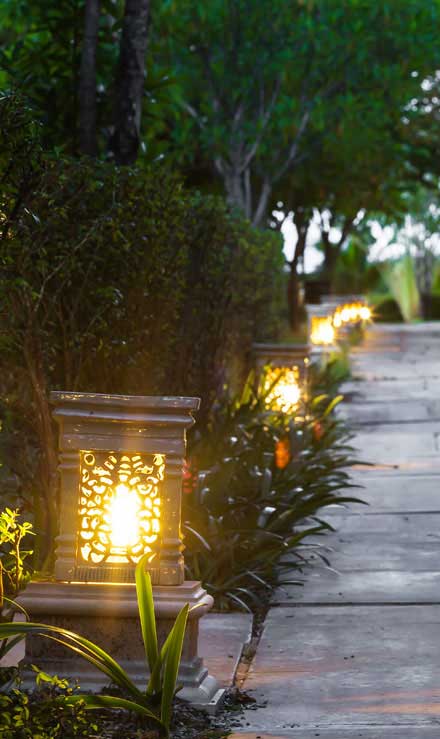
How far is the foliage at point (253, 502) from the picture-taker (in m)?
8.52

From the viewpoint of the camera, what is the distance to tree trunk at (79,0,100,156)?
11500 mm

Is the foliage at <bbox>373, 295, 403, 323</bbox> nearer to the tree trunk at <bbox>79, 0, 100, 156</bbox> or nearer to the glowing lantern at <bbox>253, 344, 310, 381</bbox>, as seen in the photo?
the glowing lantern at <bbox>253, 344, 310, 381</bbox>

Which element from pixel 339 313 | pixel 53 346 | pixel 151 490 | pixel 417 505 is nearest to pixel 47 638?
pixel 151 490

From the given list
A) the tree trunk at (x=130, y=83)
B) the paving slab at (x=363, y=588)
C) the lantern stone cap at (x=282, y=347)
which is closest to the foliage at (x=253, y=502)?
the paving slab at (x=363, y=588)

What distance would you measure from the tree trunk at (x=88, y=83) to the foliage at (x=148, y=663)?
645 centimetres

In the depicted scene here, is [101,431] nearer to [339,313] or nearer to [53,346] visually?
[53,346]

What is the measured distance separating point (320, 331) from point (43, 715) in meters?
17.5

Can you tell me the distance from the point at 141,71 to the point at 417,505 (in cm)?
434

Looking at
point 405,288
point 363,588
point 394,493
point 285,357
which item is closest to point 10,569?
point 363,588

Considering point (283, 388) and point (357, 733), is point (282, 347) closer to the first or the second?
point (283, 388)

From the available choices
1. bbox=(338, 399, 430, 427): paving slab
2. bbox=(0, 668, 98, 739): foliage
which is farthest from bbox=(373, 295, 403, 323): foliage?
bbox=(0, 668, 98, 739): foliage

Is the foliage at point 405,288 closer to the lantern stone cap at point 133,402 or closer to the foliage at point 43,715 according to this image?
the lantern stone cap at point 133,402

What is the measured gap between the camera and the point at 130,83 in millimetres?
11406

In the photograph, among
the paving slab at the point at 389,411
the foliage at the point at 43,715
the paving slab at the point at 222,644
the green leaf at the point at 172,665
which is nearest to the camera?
the foliage at the point at 43,715
